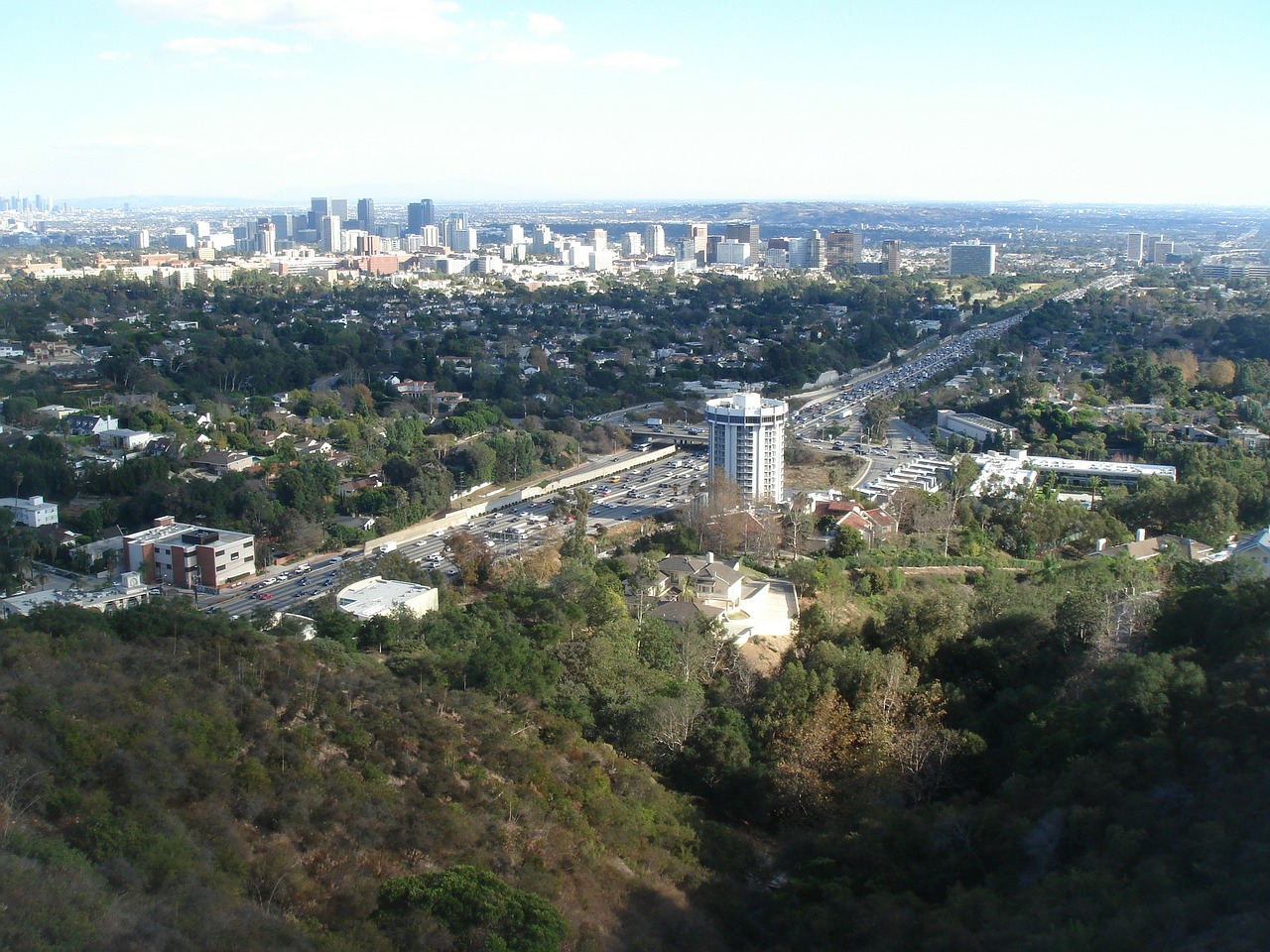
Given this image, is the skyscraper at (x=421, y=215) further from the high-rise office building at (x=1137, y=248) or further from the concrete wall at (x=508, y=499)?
the concrete wall at (x=508, y=499)

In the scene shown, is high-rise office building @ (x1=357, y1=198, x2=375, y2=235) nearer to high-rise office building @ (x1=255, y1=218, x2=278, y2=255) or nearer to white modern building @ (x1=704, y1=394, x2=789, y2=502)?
high-rise office building @ (x1=255, y1=218, x2=278, y2=255)

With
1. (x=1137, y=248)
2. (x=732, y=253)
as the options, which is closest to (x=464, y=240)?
(x=732, y=253)

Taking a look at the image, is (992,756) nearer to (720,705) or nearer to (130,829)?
(720,705)

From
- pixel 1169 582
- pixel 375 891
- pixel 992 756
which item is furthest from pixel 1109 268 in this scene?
pixel 375 891

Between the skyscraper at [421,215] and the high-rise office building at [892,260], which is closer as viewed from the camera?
the high-rise office building at [892,260]

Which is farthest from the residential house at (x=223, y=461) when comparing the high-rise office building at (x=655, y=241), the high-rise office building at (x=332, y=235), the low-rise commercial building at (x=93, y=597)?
the high-rise office building at (x=655, y=241)

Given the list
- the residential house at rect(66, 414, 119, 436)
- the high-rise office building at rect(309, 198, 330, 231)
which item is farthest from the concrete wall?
the high-rise office building at rect(309, 198, 330, 231)
